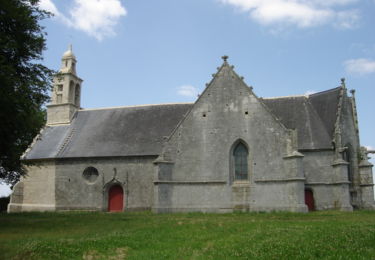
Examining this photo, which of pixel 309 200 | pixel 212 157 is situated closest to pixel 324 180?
pixel 309 200

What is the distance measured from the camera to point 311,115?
2827 centimetres

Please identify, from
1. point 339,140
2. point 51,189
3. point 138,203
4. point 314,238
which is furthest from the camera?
point 51,189

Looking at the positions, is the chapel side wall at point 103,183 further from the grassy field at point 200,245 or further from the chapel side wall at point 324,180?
the grassy field at point 200,245

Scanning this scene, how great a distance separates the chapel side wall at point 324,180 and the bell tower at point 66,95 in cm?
2095

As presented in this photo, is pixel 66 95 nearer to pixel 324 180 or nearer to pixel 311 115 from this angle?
pixel 311 115

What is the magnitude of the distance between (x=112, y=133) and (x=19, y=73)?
1379cm

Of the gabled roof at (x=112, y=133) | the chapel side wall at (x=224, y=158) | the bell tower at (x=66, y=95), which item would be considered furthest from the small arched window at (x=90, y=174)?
the chapel side wall at (x=224, y=158)

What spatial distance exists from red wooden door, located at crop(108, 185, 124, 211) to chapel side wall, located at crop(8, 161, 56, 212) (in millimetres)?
4559

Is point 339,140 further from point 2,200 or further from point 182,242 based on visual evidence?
point 2,200

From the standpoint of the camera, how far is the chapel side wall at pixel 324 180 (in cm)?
2509

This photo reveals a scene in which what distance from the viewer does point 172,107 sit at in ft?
105

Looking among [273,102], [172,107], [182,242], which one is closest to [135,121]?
[172,107]

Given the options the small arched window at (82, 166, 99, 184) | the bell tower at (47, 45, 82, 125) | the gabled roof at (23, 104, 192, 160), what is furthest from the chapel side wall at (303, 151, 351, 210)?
the bell tower at (47, 45, 82, 125)

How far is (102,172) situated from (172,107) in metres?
7.98
